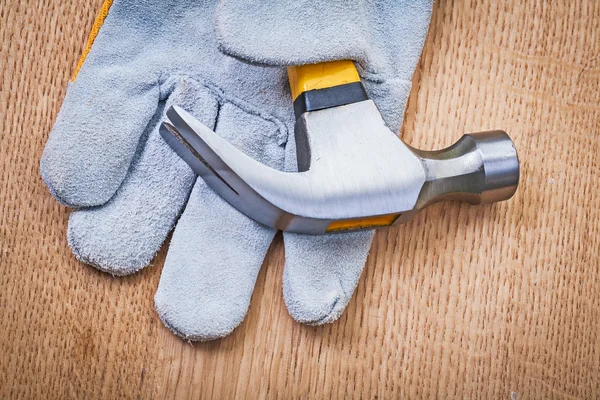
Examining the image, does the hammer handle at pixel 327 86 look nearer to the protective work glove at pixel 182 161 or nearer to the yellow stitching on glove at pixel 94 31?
the protective work glove at pixel 182 161

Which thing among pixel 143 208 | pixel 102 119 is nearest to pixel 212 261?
pixel 143 208

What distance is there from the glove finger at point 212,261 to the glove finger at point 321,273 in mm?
45

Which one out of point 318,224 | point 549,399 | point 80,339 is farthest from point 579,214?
point 80,339

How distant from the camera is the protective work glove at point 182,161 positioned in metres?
0.62

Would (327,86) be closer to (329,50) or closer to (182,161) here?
(329,50)

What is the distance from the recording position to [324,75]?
0.61 m

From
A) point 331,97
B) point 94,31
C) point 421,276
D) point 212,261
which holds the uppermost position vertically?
point 94,31

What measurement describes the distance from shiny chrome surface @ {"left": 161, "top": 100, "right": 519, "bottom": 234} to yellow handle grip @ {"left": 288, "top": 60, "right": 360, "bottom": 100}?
0.03m

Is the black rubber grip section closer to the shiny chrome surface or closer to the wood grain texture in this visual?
the shiny chrome surface

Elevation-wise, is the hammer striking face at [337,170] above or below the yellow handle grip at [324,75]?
below

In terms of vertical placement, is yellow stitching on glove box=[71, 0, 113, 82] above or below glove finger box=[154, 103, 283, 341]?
above

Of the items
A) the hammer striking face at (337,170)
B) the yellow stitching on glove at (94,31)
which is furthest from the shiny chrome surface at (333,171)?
the yellow stitching on glove at (94,31)

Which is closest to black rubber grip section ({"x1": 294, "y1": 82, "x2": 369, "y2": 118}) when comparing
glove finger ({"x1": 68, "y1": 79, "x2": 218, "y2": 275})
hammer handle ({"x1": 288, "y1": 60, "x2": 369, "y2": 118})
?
hammer handle ({"x1": 288, "y1": 60, "x2": 369, "y2": 118})

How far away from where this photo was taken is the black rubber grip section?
61cm
